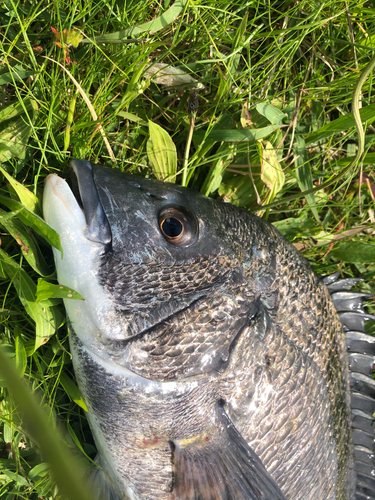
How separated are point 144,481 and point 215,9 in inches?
100

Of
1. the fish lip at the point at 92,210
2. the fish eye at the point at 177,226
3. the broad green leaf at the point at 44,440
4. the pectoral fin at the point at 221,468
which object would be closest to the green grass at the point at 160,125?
the fish lip at the point at 92,210

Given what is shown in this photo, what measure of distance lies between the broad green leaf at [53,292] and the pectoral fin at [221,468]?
0.84 metres

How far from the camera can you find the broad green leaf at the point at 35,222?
164 centimetres

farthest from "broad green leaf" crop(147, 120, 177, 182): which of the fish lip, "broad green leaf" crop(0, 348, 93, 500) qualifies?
"broad green leaf" crop(0, 348, 93, 500)

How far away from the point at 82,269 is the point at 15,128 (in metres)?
0.87

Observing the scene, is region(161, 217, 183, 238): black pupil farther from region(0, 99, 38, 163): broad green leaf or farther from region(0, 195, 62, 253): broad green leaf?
region(0, 99, 38, 163): broad green leaf

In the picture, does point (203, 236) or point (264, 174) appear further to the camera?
point (264, 174)

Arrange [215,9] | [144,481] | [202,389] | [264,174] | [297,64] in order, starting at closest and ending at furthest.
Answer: [202,389] < [144,481] < [215,9] < [264,174] < [297,64]

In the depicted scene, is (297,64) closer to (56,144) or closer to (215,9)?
(215,9)

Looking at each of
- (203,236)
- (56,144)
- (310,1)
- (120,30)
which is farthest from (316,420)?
(310,1)

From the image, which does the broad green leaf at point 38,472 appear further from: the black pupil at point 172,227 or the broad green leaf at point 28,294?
the black pupil at point 172,227

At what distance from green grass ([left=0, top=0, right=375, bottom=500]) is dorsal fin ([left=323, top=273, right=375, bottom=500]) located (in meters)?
0.56

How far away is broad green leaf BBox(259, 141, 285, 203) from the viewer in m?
2.44

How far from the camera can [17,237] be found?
1.85 m
